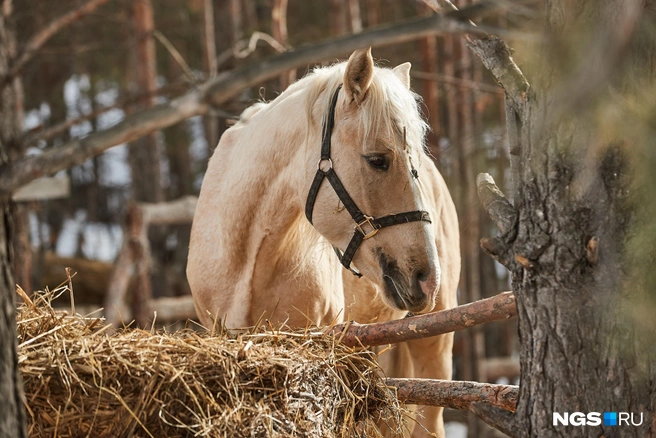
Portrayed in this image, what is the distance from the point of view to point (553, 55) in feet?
6.85

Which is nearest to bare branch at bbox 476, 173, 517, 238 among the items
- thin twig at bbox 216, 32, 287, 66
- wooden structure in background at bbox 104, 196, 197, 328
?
thin twig at bbox 216, 32, 287, 66

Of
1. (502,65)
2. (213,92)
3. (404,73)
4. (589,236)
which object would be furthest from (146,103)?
(213,92)

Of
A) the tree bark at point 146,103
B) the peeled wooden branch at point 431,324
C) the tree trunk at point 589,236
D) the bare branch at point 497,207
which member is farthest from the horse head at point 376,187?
the tree bark at point 146,103

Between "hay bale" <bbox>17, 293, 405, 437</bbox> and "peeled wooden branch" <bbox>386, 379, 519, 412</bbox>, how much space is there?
297 millimetres

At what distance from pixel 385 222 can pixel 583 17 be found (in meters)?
1.32

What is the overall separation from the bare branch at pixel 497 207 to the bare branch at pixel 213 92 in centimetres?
80

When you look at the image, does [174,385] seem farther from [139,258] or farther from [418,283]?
[139,258]

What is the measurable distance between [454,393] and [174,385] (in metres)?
1.04

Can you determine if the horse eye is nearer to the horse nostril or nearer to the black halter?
the black halter

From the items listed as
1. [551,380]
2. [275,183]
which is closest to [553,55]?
[551,380]

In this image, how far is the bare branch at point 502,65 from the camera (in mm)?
2340

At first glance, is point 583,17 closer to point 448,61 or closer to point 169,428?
point 169,428

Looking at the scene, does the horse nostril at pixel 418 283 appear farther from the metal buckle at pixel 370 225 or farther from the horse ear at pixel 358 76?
the horse ear at pixel 358 76

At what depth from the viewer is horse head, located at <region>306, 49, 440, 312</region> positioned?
3111 mm
